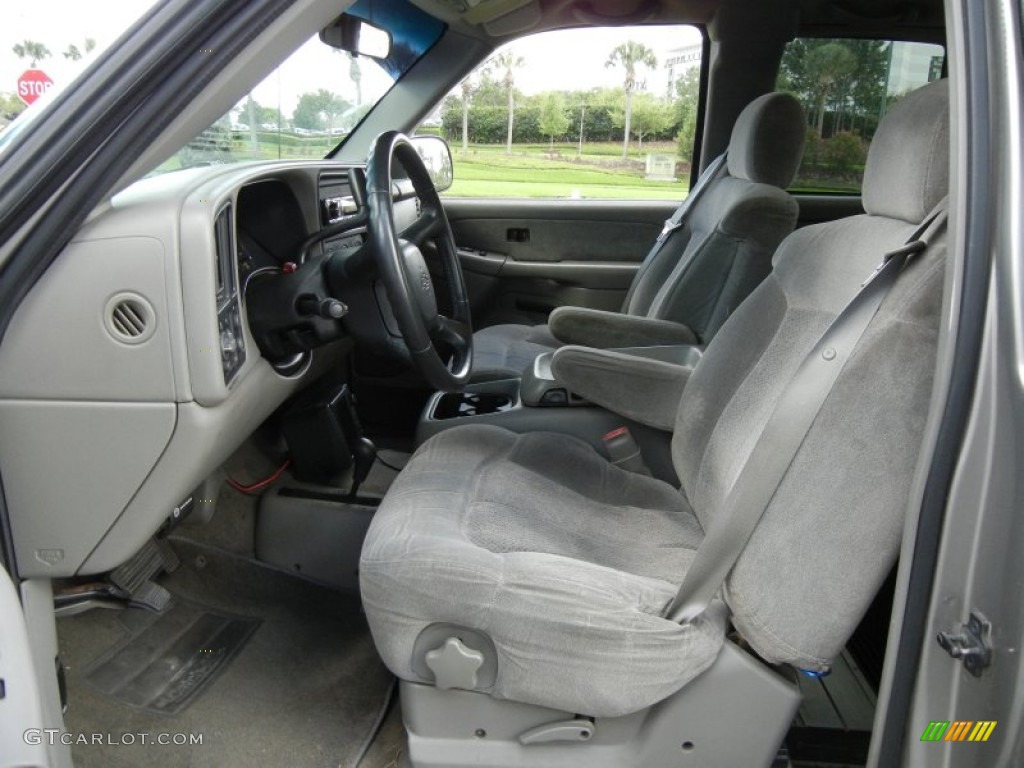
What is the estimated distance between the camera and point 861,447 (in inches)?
40.4

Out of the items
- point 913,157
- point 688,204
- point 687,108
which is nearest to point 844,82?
point 687,108

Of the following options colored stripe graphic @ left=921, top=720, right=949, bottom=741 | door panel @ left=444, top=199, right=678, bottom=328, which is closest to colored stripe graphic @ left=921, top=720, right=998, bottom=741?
colored stripe graphic @ left=921, top=720, right=949, bottom=741

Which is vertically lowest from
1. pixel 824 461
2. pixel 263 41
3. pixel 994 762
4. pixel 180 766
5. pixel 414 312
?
pixel 180 766

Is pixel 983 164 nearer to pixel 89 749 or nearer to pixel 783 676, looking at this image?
pixel 783 676

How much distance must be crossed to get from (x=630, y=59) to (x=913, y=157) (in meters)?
2.01

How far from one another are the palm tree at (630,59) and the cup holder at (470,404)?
58.0 inches

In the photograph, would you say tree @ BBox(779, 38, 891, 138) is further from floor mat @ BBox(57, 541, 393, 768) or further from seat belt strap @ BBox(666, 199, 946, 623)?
floor mat @ BBox(57, 541, 393, 768)

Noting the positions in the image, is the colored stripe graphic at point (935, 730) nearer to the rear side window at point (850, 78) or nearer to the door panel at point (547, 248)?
the door panel at point (547, 248)

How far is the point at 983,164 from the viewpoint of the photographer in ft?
2.86

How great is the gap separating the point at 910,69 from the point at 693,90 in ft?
2.56

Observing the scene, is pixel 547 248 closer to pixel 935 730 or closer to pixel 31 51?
pixel 31 51

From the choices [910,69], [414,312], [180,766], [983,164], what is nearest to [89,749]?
[180,766]

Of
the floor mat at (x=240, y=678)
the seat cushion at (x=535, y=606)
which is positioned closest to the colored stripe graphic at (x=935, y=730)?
the seat cushion at (x=535, y=606)

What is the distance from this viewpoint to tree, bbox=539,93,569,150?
2920 mm
